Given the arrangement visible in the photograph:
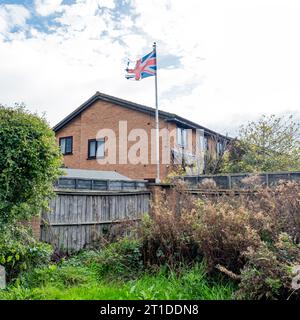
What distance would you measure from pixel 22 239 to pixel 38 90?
21.0 ft

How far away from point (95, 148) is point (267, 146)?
11.2m

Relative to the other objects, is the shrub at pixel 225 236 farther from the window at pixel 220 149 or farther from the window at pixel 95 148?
the window at pixel 95 148

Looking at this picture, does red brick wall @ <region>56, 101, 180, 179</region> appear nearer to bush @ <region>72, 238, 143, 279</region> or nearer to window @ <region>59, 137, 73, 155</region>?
window @ <region>59, 137, 73, 155</region>

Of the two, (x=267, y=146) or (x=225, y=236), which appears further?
(x=267, y=146)

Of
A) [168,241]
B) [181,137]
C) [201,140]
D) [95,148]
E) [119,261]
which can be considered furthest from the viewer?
[201,140]

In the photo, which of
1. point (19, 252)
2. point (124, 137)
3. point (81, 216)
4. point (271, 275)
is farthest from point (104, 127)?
point (271, 275)

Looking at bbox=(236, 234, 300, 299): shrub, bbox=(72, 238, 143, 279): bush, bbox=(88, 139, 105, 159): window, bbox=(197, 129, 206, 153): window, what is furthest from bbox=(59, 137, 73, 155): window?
bbox=(236, 234, 300, 299): shrub

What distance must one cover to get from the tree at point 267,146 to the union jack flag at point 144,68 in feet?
20.2

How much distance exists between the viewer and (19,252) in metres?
5.28

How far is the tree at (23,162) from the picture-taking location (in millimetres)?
5270

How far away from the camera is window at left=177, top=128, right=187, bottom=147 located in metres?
20.1

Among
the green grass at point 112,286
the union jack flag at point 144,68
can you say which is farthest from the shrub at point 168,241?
the union jack flag at point 144,68

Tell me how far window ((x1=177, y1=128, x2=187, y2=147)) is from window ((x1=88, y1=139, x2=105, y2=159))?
5204 mm

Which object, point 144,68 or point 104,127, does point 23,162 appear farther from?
point 104,127
